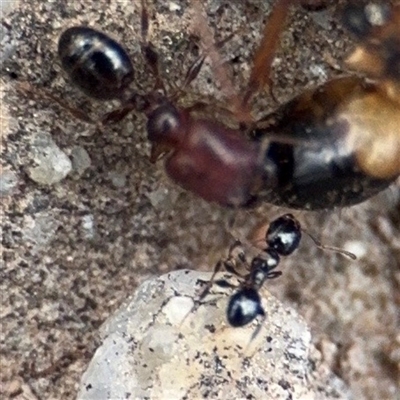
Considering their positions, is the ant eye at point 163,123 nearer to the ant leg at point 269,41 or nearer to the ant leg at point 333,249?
the ant leg at point 269,41

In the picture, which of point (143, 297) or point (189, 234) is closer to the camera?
point (143, 297)

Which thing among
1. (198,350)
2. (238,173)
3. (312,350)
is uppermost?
(238,173)

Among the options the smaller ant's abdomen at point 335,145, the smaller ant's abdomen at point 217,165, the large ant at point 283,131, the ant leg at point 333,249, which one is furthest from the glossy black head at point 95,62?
the ant leg at point 333,249

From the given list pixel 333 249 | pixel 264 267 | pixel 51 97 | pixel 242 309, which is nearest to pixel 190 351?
pixel 242 309

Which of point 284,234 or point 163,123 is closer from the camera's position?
point 163,123

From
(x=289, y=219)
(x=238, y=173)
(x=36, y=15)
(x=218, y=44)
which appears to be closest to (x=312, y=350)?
(x=289, y=219)

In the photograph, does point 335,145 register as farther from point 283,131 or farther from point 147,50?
point 147,50

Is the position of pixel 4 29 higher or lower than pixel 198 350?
higher

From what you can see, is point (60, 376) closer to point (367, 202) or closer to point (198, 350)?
point (198, 350)
